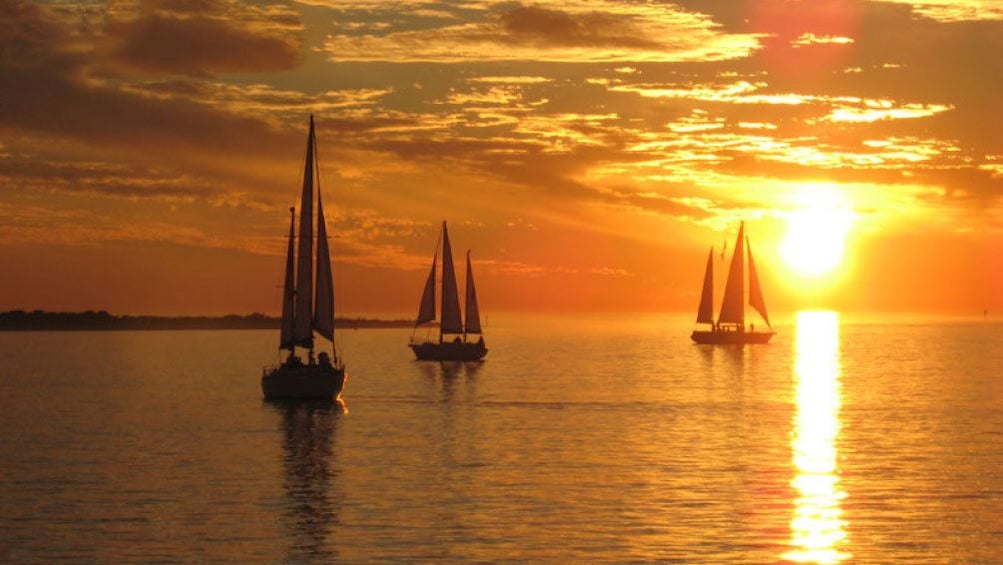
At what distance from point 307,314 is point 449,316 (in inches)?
1995

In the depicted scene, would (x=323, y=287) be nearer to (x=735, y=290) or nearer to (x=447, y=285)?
(x=447, y=285)

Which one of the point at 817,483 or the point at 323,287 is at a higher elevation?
the point at 323,287

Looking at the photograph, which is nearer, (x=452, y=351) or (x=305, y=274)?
(x=305, y=274)

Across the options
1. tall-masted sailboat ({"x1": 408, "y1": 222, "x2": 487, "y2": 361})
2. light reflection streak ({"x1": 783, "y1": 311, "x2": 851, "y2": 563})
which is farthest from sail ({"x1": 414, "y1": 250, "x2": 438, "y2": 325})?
light reflection streak ({"x1": 783, "y1": 311, "x2": 851, "y2": 563})

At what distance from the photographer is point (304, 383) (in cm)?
7219

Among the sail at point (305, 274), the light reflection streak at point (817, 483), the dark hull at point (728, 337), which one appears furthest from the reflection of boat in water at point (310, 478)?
the dark hull at point (728, 337)

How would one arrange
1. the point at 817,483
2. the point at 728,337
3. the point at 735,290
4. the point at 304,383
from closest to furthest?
the point at 817,483
the point at 304,383
the point at 735,290
the point at 728,337

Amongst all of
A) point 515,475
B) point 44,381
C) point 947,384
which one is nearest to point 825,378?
point 947,384

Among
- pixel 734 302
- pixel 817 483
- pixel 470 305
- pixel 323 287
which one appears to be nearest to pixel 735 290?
pixel 734 302

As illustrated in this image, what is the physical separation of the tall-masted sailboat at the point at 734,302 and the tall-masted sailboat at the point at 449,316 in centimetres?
4398

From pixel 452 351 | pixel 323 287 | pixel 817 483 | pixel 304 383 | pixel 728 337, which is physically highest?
pixel 323 287

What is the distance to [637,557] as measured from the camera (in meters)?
32.0

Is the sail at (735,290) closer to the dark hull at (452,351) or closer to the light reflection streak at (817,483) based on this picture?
the dark hull at (452,351)

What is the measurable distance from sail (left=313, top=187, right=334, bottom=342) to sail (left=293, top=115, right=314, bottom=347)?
47cm
